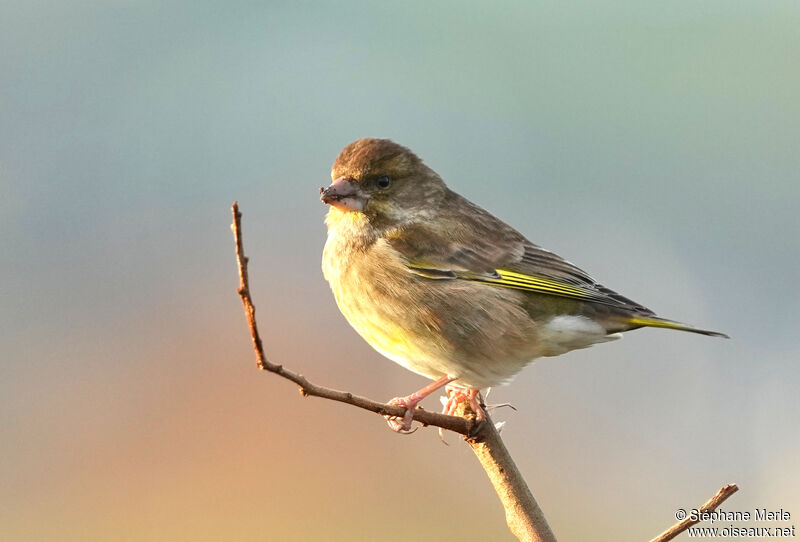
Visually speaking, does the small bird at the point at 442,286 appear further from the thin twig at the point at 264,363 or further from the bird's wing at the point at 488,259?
the thin twig at the point at 264,363

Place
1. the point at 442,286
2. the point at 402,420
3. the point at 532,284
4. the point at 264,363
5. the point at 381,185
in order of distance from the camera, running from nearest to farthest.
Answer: the point at 264,363 → the point at 402,420 → the point at 442,286 → the point at 532,284 → the point at 381,185

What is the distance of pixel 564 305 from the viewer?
13.0 feet

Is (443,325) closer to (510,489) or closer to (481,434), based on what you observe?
(481,434)

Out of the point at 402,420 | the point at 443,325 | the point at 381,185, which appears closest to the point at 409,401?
the point at 402,420

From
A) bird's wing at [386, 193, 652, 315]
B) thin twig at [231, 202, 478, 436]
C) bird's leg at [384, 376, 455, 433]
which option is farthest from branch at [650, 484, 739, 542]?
bird's wing at [386, 193, 652, 315]

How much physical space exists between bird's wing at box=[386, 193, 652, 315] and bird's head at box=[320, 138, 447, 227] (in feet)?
0.30

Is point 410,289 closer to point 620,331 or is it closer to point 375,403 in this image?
point 620,331

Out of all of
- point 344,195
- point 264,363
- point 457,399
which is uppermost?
point 344,195

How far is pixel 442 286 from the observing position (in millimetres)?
3852

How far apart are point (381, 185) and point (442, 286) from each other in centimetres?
58

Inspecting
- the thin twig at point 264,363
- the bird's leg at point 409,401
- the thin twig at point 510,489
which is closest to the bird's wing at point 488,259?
the bird's leg at point 409,401

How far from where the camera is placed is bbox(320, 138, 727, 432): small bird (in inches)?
146

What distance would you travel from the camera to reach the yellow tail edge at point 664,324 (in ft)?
10.7

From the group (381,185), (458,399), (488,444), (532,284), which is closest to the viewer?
(488,444)
